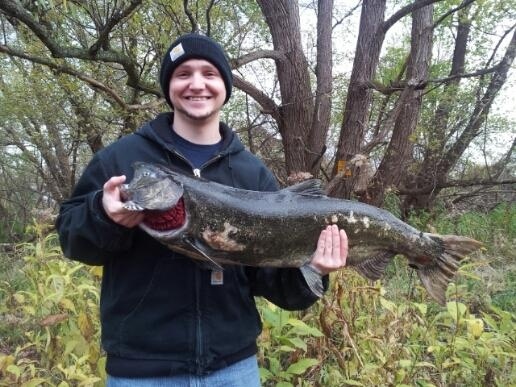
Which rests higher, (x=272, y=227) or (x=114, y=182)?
(x=114, y=182)

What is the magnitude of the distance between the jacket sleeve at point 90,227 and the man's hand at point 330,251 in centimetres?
83

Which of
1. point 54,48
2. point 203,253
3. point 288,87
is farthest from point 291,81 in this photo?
point 203,253

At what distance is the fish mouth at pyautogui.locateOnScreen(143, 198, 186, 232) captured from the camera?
189 cm

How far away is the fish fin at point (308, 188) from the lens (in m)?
2.33

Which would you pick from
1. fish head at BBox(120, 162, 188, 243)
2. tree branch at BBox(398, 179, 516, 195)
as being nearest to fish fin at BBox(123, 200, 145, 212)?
fish head at BBox(120, 162, 188, 243)

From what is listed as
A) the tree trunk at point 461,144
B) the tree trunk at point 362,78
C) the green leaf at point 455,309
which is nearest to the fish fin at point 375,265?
the green leaf at point 455,309

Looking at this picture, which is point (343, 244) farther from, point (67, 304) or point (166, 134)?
point (67, 304)

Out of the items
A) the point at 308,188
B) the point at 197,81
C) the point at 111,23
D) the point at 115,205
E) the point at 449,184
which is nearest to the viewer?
the point at 115,205

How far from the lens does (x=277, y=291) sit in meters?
2.31

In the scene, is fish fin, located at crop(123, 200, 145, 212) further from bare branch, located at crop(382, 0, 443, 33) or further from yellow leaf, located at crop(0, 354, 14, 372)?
bare branch, located at crop(382, 0, 443, 33)

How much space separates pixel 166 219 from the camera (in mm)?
1915

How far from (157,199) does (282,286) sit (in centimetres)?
78

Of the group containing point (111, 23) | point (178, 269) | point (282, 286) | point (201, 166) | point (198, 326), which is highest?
point (111, 23)

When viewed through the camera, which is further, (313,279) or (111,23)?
(111,23)
